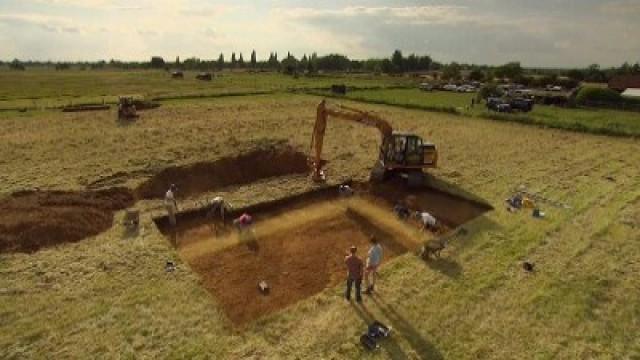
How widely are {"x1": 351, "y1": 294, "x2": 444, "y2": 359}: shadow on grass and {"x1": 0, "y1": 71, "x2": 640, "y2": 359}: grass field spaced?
3 centimetres

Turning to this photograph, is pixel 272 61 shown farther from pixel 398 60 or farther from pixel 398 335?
pixel 398 335

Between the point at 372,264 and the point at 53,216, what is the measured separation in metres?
10.8

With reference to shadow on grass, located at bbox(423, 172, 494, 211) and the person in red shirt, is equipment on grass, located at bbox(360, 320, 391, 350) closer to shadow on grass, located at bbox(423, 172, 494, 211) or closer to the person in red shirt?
the person in red shirt

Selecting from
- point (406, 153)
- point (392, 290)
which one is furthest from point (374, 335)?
point (406, 153)

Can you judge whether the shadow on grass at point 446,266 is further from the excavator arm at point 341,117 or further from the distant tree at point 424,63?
the distant tree at point 424,63

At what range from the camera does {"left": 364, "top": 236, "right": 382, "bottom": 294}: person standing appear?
12.3m

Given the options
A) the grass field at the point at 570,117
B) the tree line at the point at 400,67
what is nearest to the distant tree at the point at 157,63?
the tree line at the point at 400,67

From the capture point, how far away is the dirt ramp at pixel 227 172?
2133cm

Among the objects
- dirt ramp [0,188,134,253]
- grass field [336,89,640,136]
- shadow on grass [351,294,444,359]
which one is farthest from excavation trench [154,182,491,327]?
grass field [336,89,640,136]

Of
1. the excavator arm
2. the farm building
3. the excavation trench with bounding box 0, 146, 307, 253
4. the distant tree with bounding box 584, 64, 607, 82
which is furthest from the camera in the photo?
the distant tree with bounding box 584, 64, 607, 82

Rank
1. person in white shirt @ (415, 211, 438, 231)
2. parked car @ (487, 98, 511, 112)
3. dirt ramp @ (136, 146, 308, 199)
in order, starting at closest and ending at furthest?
person in white shirt @ (415, 211, 438, 231), dirt ramp @ (136, 146, 308, 199), parked car @ (487, 98, 511, 112)

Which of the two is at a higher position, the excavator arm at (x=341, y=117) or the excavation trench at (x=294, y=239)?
the excavator arm at (x=341, y=117)

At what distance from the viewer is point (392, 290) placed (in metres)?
12.7

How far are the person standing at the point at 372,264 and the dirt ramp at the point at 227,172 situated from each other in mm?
10739
